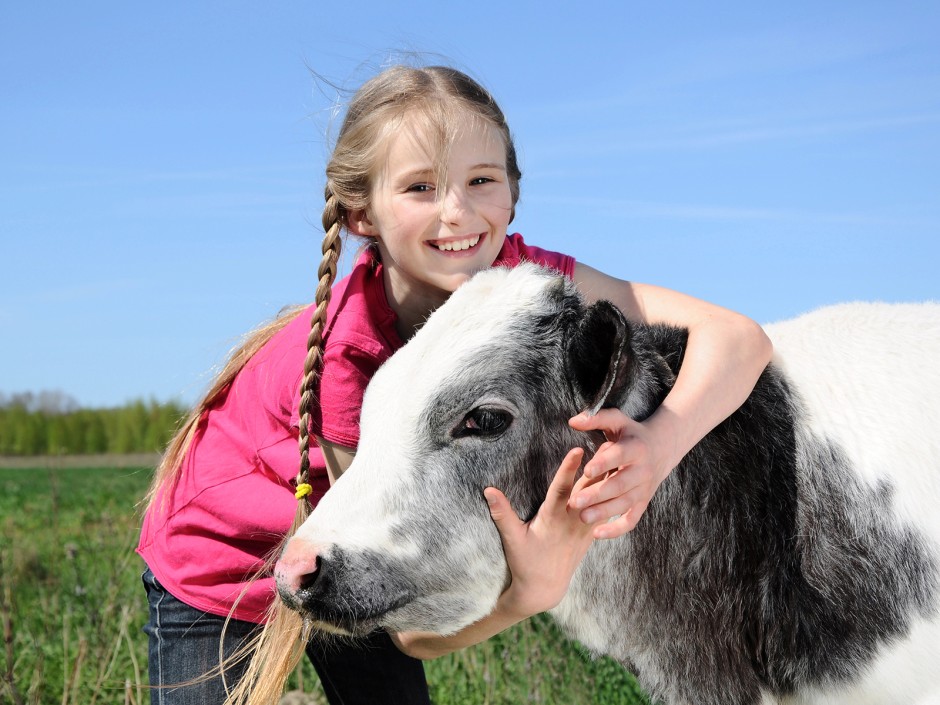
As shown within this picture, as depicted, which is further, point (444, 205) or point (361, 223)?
point (361, 223)

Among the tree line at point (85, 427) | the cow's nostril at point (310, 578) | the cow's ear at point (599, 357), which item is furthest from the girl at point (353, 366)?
the tree line at point (85, 427)

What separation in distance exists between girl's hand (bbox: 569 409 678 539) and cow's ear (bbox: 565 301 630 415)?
0.08 m

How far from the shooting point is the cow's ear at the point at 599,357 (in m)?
2.63

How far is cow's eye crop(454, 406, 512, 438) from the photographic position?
273 centimetres

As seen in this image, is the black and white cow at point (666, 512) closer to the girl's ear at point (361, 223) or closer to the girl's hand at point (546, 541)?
the girl's hand at point (546, 541)

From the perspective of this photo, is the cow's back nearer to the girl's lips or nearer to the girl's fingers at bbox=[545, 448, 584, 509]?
the girl's fingers at bbox=[545, 448, 584, 509]

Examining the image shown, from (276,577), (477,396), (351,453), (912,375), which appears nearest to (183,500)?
(351,453)

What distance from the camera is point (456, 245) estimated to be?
3396mm

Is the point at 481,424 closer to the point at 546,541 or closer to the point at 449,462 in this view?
the point at 449,462

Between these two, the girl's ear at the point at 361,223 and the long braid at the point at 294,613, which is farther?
the girl's ear at the point at 361,223

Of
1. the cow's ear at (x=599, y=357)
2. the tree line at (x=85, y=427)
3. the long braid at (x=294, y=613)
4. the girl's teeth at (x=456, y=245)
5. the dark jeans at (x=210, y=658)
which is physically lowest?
the tree line at (x=85, y=427)

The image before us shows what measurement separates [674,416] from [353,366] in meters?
1.05

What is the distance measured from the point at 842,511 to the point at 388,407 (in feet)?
4.64

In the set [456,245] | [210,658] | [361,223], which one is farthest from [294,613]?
[361,223]
